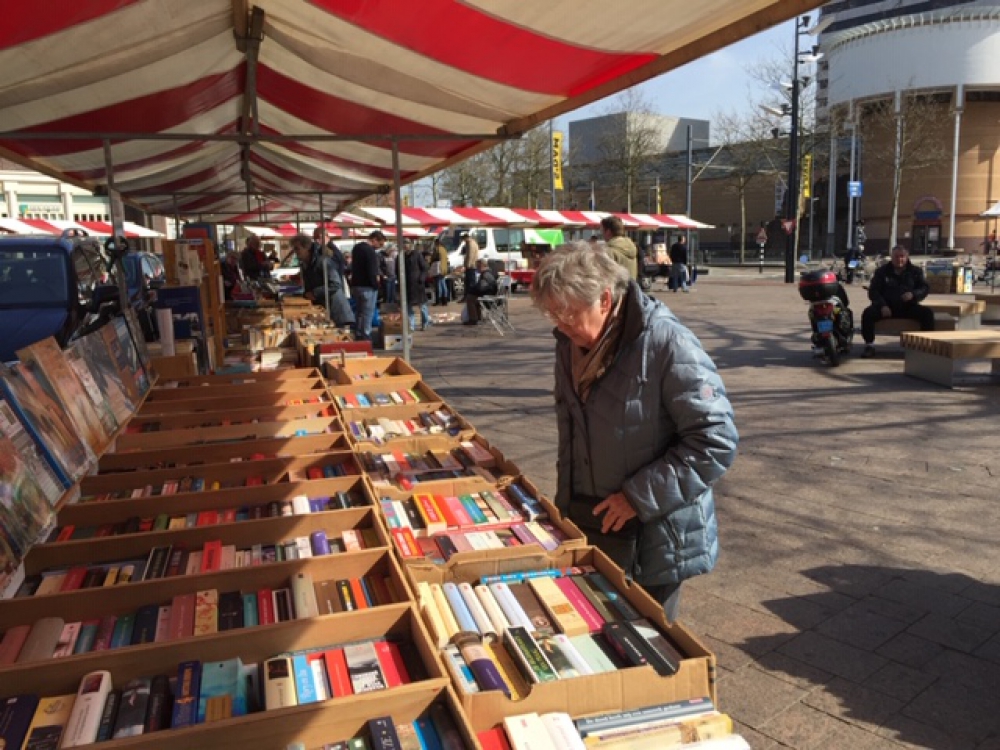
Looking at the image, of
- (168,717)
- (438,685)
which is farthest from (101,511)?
(438,685)

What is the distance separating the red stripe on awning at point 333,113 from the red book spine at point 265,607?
359cm

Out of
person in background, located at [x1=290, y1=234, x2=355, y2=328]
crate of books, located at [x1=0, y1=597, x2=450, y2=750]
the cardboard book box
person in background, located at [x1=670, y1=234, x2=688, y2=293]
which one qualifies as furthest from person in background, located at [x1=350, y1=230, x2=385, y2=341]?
person in background, located at [x1=670, y1=234, x2=688, y2=293]

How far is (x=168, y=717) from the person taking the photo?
4.88 ft

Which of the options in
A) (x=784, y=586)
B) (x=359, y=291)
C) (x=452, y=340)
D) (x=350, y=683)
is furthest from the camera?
(x=452, y=340)

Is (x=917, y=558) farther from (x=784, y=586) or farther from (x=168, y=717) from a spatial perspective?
(x=168, y=717)

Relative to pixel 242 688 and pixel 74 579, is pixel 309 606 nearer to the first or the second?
pixel 242 688

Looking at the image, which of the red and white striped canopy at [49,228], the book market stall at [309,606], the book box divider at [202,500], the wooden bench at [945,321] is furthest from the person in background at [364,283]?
the red and white striped canopy at [49,228]

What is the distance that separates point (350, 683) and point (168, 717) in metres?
0.36

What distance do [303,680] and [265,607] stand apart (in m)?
0.37

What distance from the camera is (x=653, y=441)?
89.2 inches

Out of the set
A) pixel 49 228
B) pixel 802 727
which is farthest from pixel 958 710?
pixel 49 228

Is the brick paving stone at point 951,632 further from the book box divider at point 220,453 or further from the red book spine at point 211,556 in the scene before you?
the red book spine at point 211,556

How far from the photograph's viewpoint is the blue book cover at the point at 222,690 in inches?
57.8

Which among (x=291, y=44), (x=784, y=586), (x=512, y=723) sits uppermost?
(x=291, y=44)
